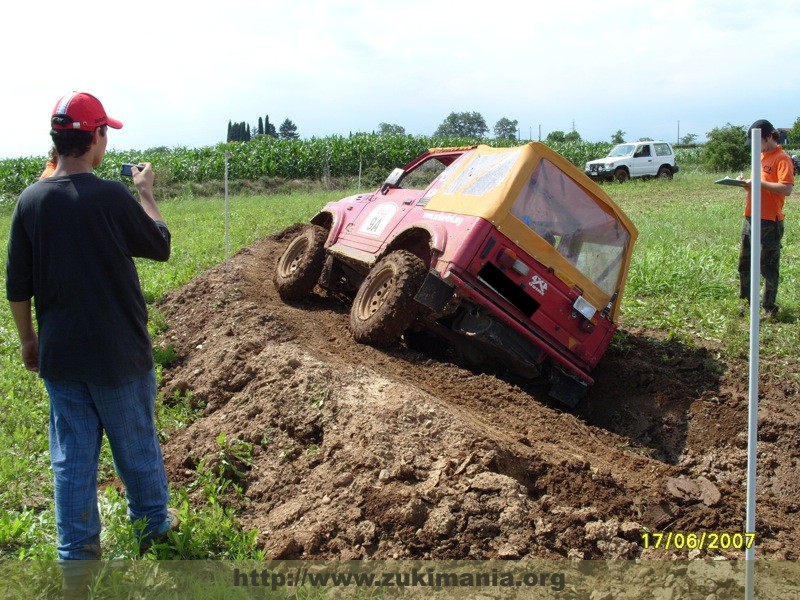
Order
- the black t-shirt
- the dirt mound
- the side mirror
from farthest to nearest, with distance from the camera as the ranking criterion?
the side mirror → the dirt mound → the black t-shirt

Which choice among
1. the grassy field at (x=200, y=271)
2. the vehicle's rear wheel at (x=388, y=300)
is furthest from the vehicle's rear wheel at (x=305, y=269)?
the vehicle's rear wheel at (x=388, y=300)

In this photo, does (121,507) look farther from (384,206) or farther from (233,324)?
(384,206)

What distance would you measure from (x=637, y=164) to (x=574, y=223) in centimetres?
2354

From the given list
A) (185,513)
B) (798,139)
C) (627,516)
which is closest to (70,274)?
(185,513)

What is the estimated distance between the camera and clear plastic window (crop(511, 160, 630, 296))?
6191mm

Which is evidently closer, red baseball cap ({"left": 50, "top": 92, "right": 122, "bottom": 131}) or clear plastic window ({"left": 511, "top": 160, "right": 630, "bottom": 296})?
red baseball cap ({"left": 50, "top": 92, "right": 122, "bottom": 131})

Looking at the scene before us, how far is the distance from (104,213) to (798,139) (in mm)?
49387

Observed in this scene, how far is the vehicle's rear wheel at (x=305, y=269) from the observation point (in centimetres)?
829

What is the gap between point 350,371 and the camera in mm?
5379

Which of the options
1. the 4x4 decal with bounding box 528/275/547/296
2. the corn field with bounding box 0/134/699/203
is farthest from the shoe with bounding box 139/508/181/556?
the corn field with bounding box 0/134/699/203
